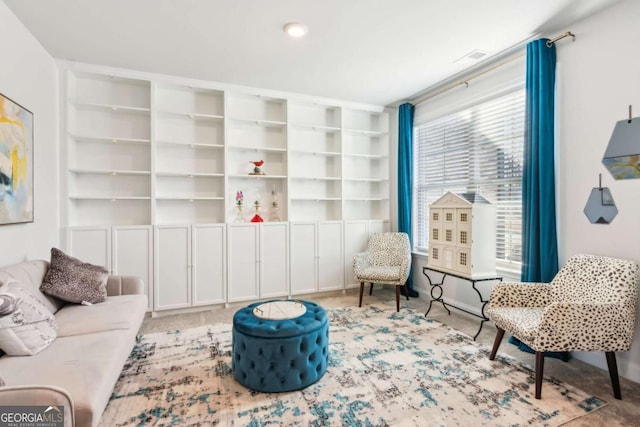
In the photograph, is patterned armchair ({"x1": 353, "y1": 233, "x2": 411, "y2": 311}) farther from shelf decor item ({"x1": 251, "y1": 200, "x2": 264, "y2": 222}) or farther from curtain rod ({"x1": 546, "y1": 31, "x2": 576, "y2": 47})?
curtain rod ({"x1": 546, "y1": 31, "x2": 576, "y2": 47})

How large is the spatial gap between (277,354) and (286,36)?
2.51 meters

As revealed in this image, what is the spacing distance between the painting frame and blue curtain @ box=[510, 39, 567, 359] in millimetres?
4035

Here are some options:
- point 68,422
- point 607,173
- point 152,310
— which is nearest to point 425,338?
point 607,173

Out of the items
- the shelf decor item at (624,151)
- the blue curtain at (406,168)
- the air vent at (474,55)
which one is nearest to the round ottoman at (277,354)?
the shelf decor item at (624,151)

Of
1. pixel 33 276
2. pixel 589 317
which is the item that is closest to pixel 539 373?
pixel 589 317

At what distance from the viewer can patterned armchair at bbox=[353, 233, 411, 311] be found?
3.80 m

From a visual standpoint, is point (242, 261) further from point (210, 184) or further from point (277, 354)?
point (277, 354)

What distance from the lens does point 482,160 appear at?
3553 millimetres

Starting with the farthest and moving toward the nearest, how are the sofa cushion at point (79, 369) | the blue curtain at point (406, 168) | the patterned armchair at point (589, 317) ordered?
1. the blue curtain at point (406, 168)
2. the patterned armchair at point (589, 317)
3. the sofa cushion at point (79, 369)

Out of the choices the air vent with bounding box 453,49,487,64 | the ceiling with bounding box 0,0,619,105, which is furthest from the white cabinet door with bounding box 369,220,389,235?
the air vent with bounding box 453,49,487,64

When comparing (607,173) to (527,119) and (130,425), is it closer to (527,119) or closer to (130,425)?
(527,119)

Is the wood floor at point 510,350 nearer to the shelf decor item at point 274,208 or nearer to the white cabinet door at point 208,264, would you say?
the white cabinet door at point 208,264

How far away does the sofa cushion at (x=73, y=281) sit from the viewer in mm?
2451

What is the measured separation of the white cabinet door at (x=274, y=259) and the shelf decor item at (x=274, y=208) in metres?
0.22
